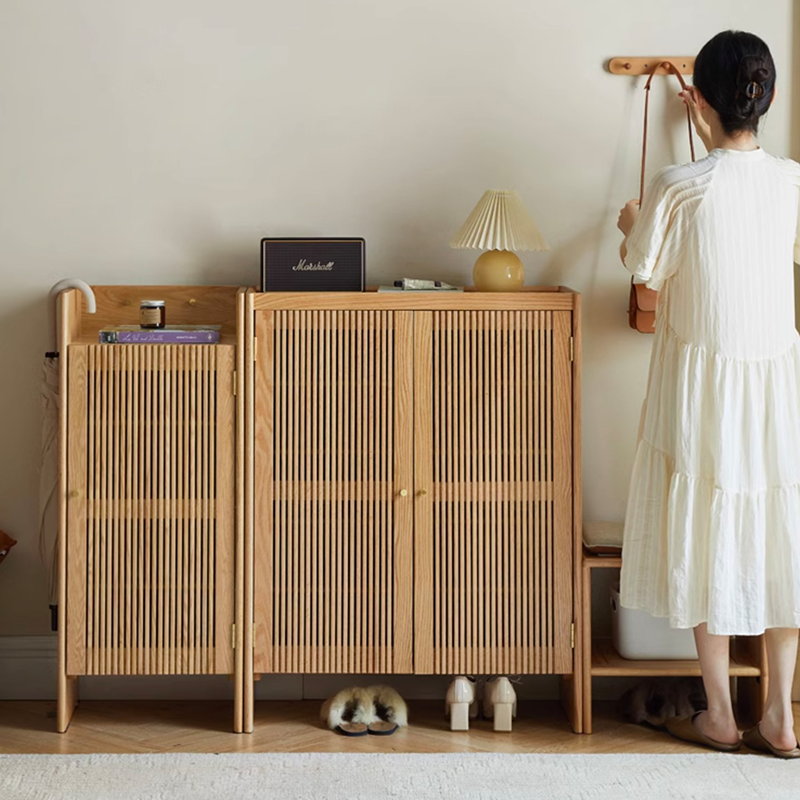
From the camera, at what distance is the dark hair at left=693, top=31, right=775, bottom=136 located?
248cm

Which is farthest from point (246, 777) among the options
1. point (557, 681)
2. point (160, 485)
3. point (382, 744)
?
point (557, 681)

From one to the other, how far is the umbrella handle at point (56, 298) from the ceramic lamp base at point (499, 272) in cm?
106

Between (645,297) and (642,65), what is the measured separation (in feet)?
2.16

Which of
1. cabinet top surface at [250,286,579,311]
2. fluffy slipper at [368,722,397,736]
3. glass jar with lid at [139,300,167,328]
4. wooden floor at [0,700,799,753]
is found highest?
cabinet top surface at [250,286,579,311]

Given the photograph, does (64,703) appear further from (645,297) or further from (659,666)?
(645,297)

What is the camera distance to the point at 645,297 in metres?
2.99

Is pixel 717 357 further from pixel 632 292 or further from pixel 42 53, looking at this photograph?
pixel 42 53

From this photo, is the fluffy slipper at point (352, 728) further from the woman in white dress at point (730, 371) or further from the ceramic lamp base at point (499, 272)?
the ceramic lamp base at point (499, 272)

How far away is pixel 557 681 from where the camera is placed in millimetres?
3154

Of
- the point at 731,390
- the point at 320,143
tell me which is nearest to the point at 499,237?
the point at 320,143

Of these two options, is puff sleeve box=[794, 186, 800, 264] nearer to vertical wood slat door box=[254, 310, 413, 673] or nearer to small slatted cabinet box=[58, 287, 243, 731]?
vertical wood slat door box=[254, 310, 413, 673]

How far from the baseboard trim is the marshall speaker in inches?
44.1

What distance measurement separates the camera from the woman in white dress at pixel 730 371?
8.32 ft

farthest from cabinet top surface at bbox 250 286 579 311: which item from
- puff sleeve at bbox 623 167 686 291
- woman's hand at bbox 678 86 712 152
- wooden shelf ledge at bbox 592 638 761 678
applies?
wooden shelf ledge at bbox 592 638 761 678
